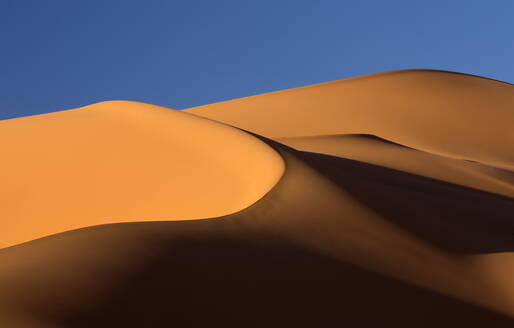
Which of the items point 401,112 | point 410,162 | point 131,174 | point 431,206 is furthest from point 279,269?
point 401,112

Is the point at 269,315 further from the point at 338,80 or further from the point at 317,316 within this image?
the point at 338,80

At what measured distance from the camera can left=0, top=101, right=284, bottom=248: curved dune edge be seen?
27.0 ft

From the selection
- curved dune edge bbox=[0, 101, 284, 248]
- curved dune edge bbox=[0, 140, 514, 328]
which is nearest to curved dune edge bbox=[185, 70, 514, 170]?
curved dune edge bbox=[0, 101, 284, 248]

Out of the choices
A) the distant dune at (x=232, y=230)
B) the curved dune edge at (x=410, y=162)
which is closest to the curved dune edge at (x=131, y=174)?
the distant dune at (x=232, y=230)

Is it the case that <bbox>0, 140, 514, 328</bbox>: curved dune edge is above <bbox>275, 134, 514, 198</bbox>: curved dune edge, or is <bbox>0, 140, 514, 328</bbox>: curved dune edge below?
below

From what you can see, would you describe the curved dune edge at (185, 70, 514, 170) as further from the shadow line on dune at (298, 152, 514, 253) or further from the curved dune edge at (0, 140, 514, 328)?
the curved dune edge at (0, 140, 514, 328)

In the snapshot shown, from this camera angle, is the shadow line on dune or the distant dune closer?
the distant dune

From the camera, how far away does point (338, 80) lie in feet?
102

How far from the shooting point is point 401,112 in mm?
25688

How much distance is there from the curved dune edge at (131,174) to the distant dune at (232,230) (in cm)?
3

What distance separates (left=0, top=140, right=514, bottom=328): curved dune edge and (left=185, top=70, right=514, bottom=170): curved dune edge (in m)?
13.4

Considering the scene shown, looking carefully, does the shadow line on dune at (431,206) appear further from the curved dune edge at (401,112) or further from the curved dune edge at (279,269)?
the curved dune edge at (401,112)

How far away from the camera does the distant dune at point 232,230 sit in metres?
4.61

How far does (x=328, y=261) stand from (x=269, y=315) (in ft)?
3.86
